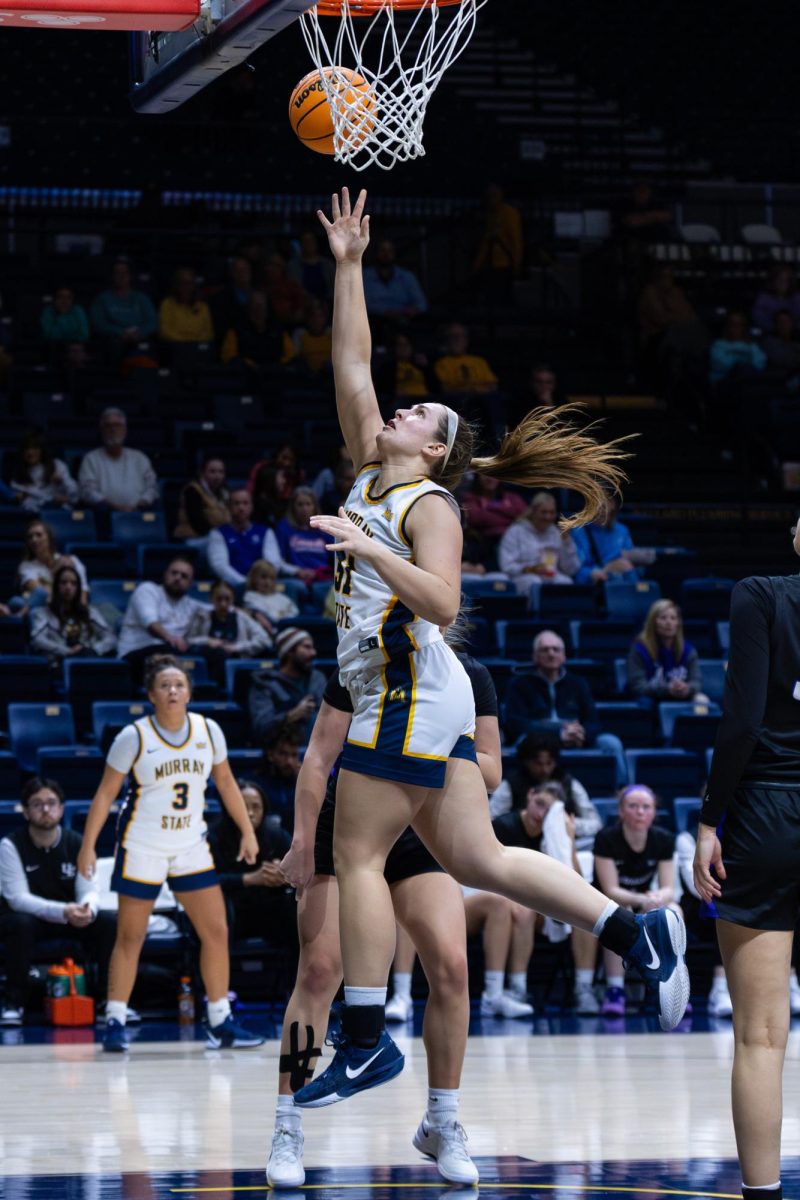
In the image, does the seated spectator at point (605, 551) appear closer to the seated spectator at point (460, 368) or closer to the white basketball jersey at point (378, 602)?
the seated spectator at point (460, 368)

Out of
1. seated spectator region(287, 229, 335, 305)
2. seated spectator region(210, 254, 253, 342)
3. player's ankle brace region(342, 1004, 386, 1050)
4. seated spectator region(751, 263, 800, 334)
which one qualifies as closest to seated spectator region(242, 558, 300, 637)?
seated spectator region(210, 254, 253, 342)

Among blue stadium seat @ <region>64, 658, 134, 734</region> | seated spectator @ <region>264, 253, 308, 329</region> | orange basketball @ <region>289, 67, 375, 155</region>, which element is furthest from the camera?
seated spectator @ <region>264, 253, 308, 329</region>

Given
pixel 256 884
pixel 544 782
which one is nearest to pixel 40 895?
pixel 256 884

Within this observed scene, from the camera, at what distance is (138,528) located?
1434 centimetres

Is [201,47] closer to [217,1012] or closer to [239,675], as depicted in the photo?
[217,1012]

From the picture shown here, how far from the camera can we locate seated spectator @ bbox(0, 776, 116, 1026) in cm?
1074

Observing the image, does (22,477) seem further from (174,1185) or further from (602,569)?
(174,1185)

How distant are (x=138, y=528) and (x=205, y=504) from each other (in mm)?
590

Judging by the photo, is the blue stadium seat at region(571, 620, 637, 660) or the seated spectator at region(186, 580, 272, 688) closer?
the seated spectator at region(186, 580, 272, 688)

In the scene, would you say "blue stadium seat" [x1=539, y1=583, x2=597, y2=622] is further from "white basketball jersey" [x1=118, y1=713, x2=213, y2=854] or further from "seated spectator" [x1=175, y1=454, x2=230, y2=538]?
"white basketball jersey" [x1=118, y1=713, x2=213, y2=854]

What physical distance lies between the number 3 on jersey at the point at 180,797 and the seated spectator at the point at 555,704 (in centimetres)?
342

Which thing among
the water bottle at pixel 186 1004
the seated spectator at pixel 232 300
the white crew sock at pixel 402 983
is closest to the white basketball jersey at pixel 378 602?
the white crew sock at pixel 402 983

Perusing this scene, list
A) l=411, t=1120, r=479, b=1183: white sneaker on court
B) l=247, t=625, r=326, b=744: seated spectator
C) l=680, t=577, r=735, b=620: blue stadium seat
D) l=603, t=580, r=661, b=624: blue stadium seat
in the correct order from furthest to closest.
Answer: l=680, t=577, r=735, b=620: blue stadium seat → l=603, t=580, r=661, b=624: blue stadium seat → l=247, t=625, r=326, b=744: seated spectator → l=411, t=1120, r=479, b=1183: white sneaker on court

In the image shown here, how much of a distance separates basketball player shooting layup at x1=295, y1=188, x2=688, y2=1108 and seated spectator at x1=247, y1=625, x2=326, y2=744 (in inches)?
258
